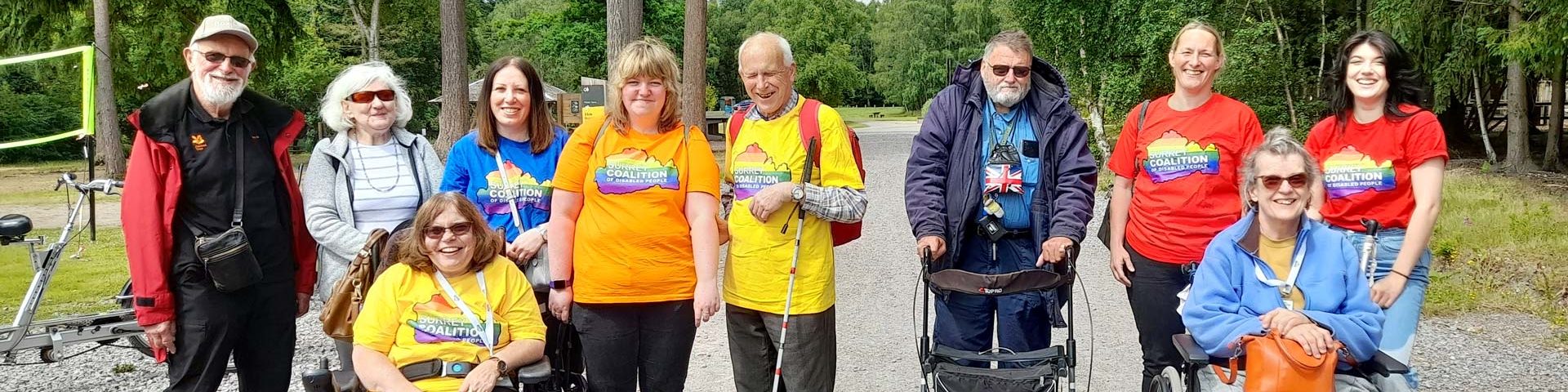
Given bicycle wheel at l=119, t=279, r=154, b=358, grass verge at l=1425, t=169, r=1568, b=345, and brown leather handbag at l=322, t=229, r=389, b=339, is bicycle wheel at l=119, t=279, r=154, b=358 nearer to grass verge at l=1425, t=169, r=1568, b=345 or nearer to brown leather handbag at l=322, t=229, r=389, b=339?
brown leather handbag at l=322, t=229, r=389, b=339

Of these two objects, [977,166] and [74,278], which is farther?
[74,278]

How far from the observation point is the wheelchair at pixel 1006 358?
11.9 ft

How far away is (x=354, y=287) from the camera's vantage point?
365 centimetres

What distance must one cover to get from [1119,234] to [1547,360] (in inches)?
135

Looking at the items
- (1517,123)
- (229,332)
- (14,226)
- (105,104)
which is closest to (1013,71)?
(229,332)

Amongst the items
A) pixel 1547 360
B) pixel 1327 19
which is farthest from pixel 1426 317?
pixel 1327 19

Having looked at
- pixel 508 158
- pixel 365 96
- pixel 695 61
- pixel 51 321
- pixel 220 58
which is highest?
pixel 695 61

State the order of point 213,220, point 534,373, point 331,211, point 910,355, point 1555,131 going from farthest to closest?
point 1555,131 < point 910,355 < point 331,211 < point 213,220 < point 534,373

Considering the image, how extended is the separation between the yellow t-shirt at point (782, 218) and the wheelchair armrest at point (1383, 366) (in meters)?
1.74

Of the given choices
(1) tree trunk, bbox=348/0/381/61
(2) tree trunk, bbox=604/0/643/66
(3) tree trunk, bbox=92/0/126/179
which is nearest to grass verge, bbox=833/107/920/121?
(1) tree trunk, bbox=348/0/381/61

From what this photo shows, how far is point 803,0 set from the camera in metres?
60.5

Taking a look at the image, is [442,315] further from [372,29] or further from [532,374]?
[372,29]

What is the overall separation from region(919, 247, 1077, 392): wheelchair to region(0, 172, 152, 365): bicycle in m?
3.95

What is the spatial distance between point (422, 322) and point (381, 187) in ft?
2.18
